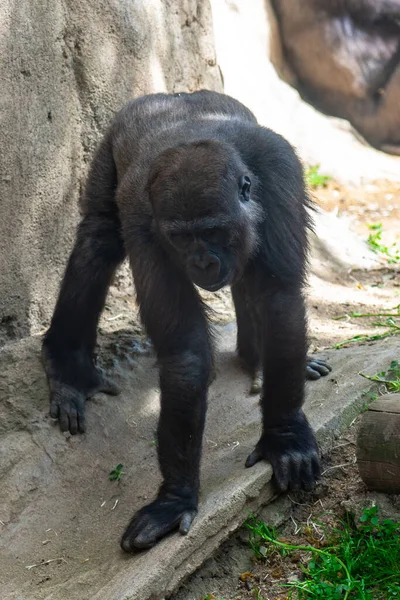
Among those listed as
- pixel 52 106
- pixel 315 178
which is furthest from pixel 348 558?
pixel 315 178

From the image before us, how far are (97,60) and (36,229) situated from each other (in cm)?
127

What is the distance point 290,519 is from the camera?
3885 millimetres

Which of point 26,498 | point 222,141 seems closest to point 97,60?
point 222,141

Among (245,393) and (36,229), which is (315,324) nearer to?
(245,393)

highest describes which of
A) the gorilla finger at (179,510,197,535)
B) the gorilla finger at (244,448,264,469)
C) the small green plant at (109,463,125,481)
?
the gorilla finger at (244,448,264,469)

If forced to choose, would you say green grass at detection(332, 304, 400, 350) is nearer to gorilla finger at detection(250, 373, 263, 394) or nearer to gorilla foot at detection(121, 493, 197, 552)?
gorilla finger at detection(250, 373, 263, 394)

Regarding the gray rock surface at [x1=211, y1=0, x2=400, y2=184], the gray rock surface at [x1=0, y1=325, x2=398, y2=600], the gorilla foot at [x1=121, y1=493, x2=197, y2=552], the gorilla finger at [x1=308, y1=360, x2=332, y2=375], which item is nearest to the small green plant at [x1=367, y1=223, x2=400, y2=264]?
the gray rock surface at [x1=211, y1=0, x2=400, y2=184]

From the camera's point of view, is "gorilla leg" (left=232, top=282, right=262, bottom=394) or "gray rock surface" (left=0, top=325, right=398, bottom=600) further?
"gorilla leg" (left=232, top=282, right=262, bottom=394)

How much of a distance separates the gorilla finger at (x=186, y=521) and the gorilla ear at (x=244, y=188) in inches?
55.5

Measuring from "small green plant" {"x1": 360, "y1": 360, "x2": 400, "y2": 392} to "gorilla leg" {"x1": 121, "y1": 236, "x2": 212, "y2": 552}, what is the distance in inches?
41.9

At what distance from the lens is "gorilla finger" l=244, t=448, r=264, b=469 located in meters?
4.00

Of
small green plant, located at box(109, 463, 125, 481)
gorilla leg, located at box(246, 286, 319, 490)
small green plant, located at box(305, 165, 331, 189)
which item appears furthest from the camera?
small green plant, located at box(305, 165, 331, 189)

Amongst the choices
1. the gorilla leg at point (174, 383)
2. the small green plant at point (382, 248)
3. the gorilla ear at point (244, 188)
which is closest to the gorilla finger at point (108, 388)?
the gorilla leg at point (174, 383)

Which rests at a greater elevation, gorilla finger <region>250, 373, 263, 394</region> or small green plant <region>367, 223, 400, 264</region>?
small green plant <region>367, 223, 400, 264</region>
